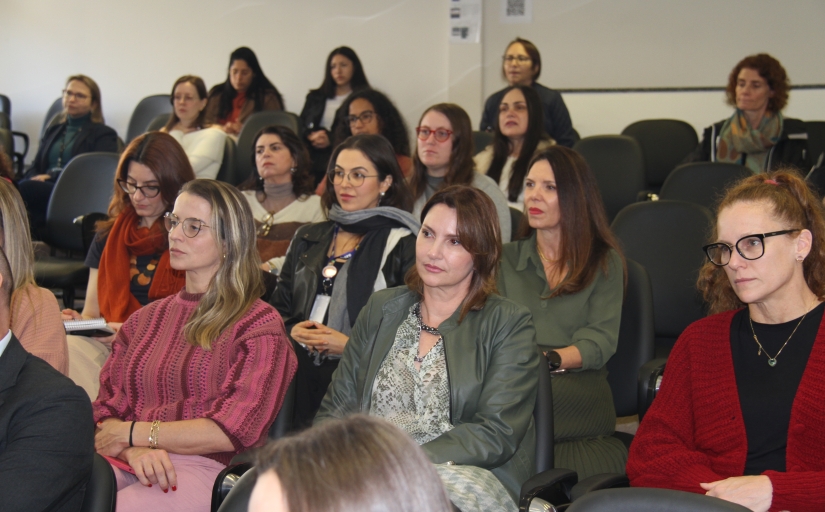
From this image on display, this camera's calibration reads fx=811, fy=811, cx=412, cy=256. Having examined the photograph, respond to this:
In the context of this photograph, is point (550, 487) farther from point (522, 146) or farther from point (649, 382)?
point (522, 146)

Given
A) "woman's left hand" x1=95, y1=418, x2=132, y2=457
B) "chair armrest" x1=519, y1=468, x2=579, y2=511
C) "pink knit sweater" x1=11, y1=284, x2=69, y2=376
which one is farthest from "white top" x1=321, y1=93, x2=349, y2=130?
"chair armrest" x1=519, y1=468, x2=579, y2=511

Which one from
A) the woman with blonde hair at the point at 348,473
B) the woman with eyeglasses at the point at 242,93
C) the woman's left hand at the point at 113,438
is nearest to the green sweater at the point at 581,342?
the woman's left hand at the point at 113,438

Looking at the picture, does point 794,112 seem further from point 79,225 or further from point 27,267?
point 27,267

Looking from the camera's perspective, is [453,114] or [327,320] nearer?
[327,320]

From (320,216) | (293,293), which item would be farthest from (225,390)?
(320,216)

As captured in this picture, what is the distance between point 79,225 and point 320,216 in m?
1.44

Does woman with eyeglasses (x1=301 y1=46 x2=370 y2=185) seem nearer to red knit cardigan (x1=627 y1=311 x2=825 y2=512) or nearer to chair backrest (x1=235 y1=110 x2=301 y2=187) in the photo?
chair backrest (x1=235 y1=110 x2=301 y2=187)

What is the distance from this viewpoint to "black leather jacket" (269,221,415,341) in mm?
2850

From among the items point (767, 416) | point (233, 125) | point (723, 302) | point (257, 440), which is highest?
point (233, 125)

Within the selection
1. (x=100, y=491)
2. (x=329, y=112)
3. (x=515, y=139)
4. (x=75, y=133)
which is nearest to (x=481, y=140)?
(x=515, y=139)

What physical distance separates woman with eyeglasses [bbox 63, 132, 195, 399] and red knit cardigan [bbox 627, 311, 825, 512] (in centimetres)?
180

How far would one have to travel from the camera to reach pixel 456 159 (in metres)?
3.66

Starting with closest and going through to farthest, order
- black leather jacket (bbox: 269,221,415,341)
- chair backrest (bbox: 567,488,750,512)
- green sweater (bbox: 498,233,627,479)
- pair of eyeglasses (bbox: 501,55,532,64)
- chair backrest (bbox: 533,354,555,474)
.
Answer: chair backrest (bbox: 567,488,750,512)
chair backrest (bbox: 533,354,555,474)
green sweater (bbox: 498,233,627,479)
black leather jacket (bbox: 269,221,415,341)
pair of eyeglasses (bbox: 501,55,532,64)

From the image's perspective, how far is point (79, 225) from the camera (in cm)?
438
